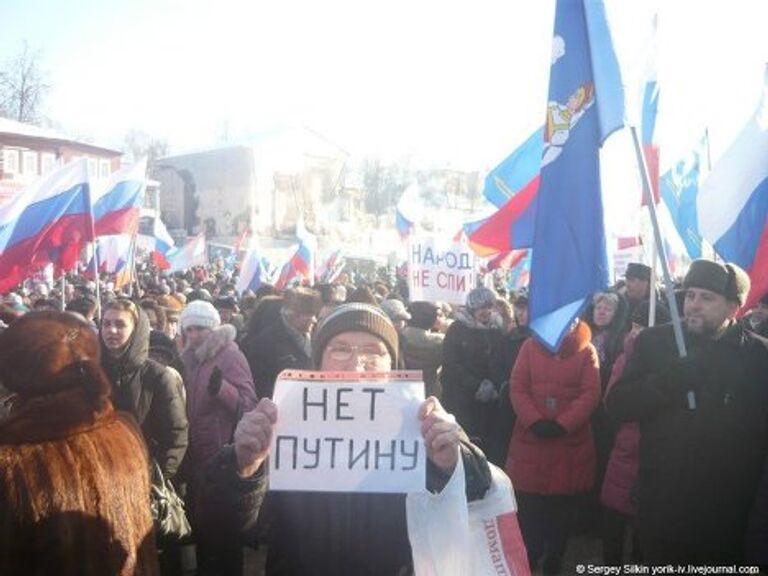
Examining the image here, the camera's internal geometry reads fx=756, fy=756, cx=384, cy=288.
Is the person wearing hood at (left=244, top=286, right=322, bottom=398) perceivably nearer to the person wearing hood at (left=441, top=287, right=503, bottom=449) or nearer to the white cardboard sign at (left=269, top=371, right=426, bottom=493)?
the person wearing hood at (left=441, top=287, right=503, bottom=449)

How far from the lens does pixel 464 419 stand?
234 inches

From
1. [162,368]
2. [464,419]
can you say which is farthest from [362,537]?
[464,419]

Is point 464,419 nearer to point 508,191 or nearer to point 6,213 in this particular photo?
point 508,191

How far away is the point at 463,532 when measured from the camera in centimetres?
207

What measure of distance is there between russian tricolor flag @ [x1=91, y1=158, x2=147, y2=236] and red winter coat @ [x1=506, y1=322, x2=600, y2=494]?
23.1 feet

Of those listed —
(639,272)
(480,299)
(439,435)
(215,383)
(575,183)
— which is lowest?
(215,383)

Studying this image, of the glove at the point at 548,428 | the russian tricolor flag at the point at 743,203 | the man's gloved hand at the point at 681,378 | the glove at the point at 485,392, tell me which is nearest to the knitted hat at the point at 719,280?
the man's gloved hand at the point at 681,378

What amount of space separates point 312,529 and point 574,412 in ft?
10.3

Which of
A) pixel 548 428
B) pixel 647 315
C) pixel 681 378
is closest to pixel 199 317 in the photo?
pixel 548 428

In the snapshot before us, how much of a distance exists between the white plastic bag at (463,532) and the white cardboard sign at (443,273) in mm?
6367

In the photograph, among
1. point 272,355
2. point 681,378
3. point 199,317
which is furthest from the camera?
point 272,355

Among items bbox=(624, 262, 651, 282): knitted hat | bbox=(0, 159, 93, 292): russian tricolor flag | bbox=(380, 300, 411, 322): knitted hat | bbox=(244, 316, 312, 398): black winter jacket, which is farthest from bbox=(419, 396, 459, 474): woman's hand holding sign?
bbox=(0, 159, 93, 292): russian tricolor flag

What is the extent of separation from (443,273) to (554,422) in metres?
3.78

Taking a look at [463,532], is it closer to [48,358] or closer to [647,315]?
[48,358]
